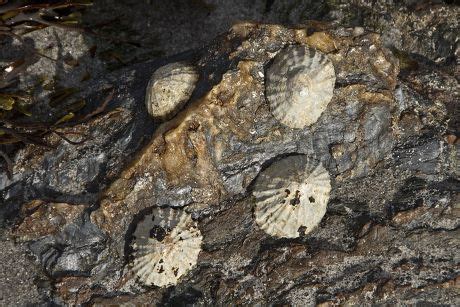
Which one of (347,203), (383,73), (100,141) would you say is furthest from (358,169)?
(100,141)

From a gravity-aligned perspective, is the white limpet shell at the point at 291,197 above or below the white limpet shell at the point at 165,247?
above

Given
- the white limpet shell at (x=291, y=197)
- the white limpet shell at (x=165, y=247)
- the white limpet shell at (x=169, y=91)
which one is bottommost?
the white limpet shell at (x=165, y=247)

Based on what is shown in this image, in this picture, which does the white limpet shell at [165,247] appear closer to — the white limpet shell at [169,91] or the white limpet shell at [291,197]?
the white limpet shell at [291,197]

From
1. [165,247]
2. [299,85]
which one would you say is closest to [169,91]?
[299,85]

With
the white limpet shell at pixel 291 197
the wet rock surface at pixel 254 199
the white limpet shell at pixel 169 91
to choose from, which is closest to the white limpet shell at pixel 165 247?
the wet rock surface at pixel 254 199

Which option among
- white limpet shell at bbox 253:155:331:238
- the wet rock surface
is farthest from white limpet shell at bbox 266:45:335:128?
white limpet shell at bbox 253:155:331:238

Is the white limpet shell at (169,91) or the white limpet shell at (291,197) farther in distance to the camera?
the white limpet shell at (169,91)
